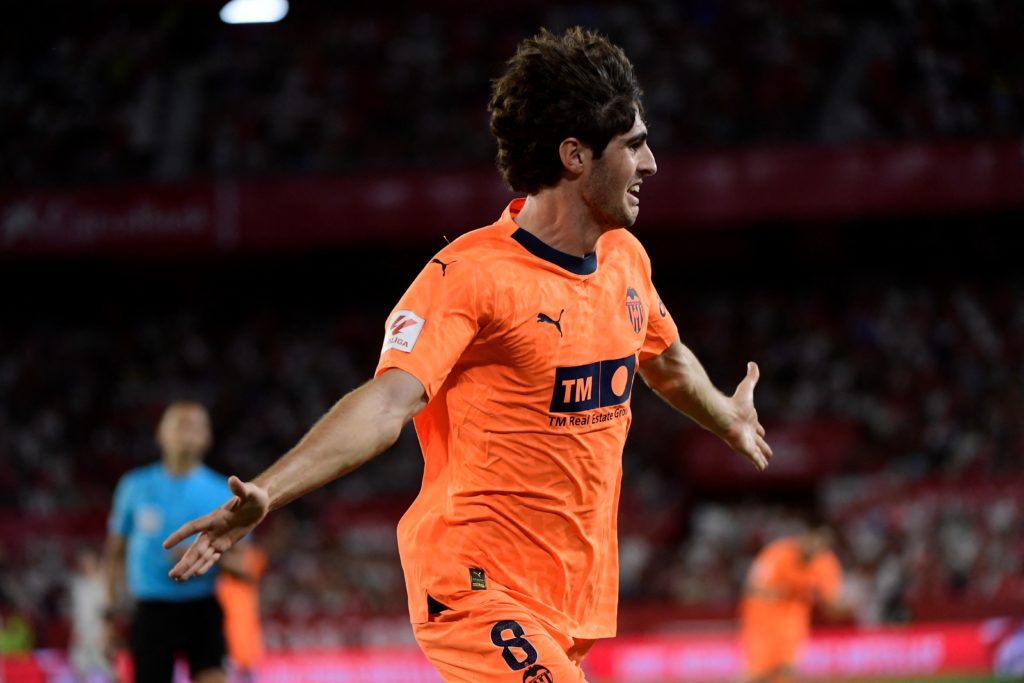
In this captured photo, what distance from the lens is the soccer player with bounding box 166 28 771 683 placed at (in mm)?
3744

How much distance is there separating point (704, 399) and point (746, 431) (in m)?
0.20

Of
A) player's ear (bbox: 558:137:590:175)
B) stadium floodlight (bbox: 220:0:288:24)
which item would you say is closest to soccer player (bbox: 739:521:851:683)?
player's ear (bbox: 558:137:590:175)

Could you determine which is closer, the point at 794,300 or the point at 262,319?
the point at 794,300

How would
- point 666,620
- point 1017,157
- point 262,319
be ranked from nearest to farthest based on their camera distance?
point 666,620
point 1017,157
point 262,319

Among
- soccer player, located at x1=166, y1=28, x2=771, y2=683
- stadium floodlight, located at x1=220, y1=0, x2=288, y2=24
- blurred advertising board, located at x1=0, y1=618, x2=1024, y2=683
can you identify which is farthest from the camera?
stadium floodlight, located at x1=220, y1=0, x2=288, y2=24

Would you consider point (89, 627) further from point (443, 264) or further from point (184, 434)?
point (443, 264)

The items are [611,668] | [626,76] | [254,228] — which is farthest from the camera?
[254,228]

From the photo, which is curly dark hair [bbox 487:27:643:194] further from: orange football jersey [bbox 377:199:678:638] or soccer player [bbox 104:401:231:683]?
soccer player [bbox 104:401:231:683]

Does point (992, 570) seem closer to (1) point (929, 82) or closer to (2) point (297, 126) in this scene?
(1) point (929, 82)

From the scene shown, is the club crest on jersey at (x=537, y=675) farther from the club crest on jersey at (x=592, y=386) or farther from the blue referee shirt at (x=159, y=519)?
the blue referee shirt at (x=159, y=519)

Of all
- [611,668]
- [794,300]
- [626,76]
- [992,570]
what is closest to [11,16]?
[794,300]

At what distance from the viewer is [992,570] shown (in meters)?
17.6

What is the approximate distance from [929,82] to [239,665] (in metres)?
15.3

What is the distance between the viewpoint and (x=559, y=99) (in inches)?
152
